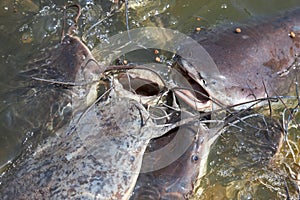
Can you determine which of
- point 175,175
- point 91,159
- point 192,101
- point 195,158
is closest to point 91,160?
point 91,159

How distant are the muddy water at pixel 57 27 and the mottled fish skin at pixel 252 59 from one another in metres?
0.45

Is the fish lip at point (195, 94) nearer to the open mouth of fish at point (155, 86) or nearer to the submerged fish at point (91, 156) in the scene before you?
the open mouth of fish at point (155, 86)

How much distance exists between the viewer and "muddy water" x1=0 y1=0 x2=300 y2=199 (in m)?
2.68

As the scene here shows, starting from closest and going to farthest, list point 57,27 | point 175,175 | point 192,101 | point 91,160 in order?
1. point 91,160
2. point 175,175
3. point 192,101
4. point 57,27

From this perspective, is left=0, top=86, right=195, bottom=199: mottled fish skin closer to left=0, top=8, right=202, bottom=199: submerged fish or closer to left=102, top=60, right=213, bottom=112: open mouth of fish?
left=0, top=8, right=202, bottom=199: submerged fish

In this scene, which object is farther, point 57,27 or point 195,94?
point 57,27

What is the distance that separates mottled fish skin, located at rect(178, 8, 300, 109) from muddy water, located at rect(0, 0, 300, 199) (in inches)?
17.7

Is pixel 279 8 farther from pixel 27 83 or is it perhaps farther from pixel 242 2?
pixel 27 83

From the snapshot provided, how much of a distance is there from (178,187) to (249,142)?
73 centimetres

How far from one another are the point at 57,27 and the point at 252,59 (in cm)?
143

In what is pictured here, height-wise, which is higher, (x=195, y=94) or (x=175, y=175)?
(x=195, y=94)

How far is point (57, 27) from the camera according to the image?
3.22 meters

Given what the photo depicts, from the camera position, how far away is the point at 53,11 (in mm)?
3324

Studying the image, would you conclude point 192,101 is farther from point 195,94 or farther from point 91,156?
point 91,156
